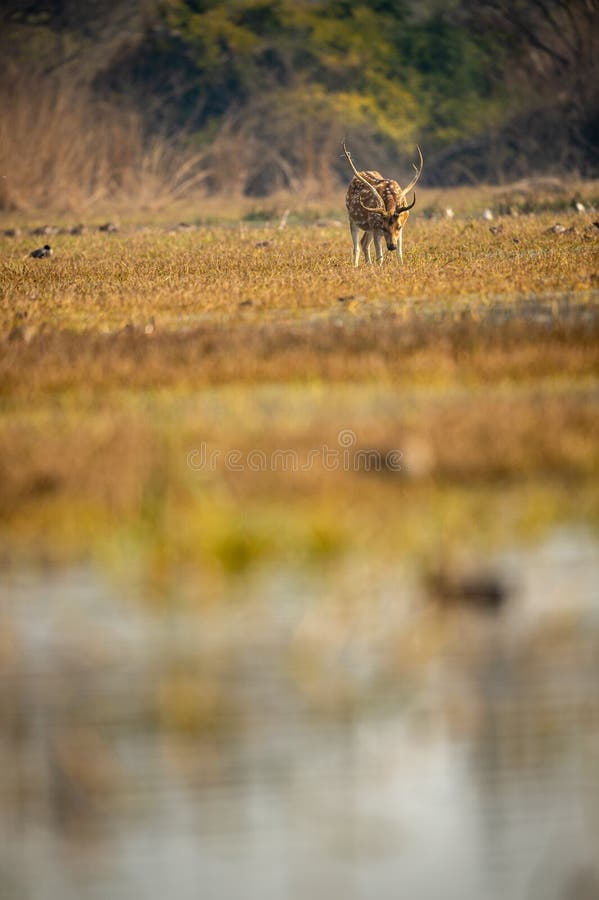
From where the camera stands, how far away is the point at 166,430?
8.31 metres

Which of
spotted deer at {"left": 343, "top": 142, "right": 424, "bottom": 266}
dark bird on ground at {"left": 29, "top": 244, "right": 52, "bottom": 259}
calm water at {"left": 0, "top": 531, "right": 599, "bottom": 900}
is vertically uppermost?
calm water at {"left": 0, "top": 531, "right": 599, "bottom": 900}

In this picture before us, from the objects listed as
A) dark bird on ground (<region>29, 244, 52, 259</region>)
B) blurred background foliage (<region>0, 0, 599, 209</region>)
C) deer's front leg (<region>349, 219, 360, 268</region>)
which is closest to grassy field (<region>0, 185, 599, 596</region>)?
deer's front leg (<region>349, 219, 360, 268</region>)

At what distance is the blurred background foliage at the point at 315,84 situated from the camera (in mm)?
49562

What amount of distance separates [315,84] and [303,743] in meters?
52.9

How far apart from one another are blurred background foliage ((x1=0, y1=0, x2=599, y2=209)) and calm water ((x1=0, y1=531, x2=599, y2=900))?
130 feet

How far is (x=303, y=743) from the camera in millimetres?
4480

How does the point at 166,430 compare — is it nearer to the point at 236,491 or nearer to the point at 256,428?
the point at 256,428

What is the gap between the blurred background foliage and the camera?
49.6 m

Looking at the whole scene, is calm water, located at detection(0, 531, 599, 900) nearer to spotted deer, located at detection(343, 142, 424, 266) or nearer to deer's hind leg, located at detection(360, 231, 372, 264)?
spotted deer, located at detection(343, 142, 424, 266)

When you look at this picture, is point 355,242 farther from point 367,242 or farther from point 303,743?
point 303,743

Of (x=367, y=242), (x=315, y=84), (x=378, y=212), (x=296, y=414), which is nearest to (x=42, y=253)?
(x=367, y=242)

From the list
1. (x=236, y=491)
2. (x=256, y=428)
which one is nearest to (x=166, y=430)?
(x=256, y=428)

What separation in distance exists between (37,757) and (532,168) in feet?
155

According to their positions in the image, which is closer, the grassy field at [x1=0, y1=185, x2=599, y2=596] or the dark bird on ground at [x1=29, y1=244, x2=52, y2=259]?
the grassy field at [x1=0, y1=185, x2=599, y2=596]
